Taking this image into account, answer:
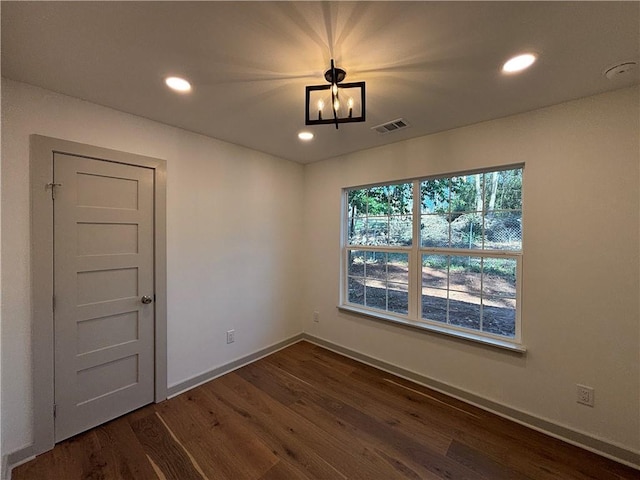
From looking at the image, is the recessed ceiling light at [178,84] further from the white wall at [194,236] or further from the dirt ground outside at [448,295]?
→ the dirt ground outside at [448,295]

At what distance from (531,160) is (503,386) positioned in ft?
6.11

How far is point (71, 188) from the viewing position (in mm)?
1888

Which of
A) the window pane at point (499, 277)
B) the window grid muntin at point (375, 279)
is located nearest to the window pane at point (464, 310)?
the window pane at point (499, 277)

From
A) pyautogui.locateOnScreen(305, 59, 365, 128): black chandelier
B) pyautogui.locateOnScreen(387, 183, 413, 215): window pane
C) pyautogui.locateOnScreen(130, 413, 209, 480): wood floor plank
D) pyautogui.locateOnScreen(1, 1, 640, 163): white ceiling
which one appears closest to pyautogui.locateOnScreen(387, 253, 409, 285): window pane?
pyautogui.locateOnScreen(387, 183, 413, 215): window pane

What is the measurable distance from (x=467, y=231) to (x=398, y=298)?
1.01 m

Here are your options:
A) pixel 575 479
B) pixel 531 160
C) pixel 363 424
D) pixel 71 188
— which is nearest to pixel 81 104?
pixel 71 188

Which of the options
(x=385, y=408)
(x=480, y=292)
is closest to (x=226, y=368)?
(x=385, y=408)

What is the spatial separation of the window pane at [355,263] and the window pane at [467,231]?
109cm

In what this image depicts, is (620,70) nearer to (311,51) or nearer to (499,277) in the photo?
(499,277)

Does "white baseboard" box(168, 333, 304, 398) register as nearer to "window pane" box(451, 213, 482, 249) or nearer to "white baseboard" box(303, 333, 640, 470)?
"white baseboard" box(303, 333, 640, 470)

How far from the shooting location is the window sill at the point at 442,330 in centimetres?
218

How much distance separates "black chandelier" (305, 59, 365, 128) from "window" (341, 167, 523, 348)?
1246 mm

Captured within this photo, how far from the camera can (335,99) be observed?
147cm

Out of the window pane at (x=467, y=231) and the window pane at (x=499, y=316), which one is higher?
the window pane at (x=467, y=231)
